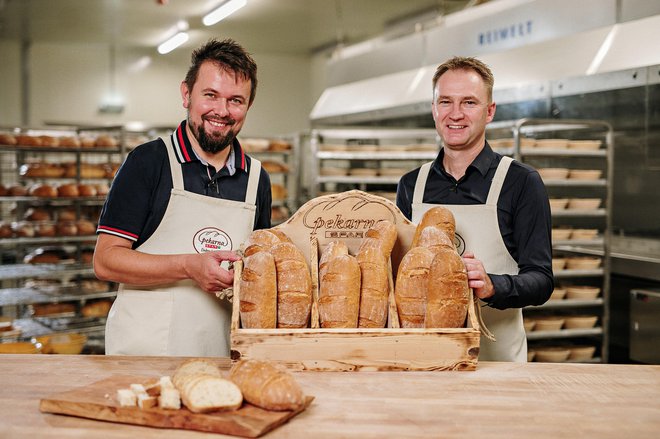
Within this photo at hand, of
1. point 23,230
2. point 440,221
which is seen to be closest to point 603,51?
point 440,221

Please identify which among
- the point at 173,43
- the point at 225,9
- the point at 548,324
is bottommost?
the point at 548,324

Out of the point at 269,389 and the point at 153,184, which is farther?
Result: the point at 153,184

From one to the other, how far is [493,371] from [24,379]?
3.67 ft

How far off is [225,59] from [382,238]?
72 centimetres

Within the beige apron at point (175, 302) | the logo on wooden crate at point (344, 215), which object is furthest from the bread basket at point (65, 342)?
the logo on wooden crate at point (344, 215)

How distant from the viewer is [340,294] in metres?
1.75

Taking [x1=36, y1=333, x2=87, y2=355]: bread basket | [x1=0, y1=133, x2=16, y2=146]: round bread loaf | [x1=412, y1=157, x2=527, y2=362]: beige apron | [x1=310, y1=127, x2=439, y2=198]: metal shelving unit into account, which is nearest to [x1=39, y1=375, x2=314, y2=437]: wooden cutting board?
[x1=412, y1=157, x2=527, y2=362]: beige apron

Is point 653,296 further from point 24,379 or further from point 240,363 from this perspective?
point 24,379

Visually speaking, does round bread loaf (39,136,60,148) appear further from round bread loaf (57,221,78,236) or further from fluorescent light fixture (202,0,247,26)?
fluorescent light fixture (202,0,247,26)

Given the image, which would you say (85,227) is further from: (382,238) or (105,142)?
(382,238)

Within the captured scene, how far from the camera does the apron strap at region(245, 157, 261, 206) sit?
2258 millimetres

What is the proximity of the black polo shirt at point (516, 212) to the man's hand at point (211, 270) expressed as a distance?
0.70 metres

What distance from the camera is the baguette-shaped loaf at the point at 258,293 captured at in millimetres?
1730

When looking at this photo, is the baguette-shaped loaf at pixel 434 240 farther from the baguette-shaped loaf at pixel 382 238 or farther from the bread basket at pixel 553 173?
the bread basket at pixel 553 173
